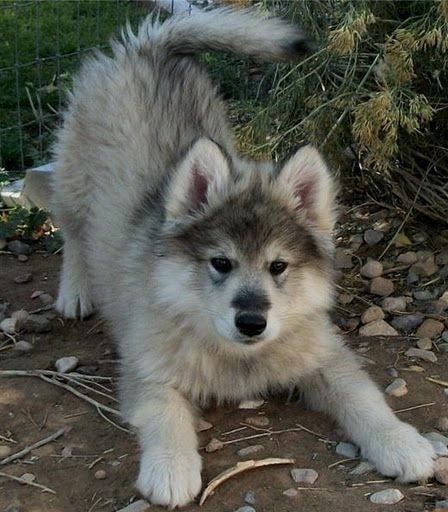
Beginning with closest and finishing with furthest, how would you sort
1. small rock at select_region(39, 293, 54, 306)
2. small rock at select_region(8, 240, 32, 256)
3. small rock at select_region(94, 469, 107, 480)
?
small rock at select_region(94, 469, 107, 480), small rock at select_region(39, 293, 54, 306), small rock at select_region(8, 240, 32, 256)

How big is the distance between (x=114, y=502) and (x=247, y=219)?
100 cm

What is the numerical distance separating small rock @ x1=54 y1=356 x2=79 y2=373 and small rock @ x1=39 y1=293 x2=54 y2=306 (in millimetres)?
684

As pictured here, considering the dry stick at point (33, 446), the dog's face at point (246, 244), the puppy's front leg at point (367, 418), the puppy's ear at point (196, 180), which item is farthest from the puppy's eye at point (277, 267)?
the dry stick at point (33, 446)

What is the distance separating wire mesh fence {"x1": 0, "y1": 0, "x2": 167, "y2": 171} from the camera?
6.01m

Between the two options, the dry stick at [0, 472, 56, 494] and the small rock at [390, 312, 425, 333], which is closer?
the dry stick at [0, 472, 56, 494]

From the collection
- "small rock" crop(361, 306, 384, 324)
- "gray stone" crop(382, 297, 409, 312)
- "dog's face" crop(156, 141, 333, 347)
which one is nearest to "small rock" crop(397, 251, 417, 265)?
"gray stone" crop(382, 297, 409, 312)

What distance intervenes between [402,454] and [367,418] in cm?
22

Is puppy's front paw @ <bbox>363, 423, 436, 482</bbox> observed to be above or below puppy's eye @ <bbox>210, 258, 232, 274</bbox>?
below

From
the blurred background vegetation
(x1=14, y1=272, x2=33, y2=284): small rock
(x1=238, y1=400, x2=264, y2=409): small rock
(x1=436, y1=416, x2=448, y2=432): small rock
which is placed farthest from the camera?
Answer: (x1=14, y1=272, x2=33, y2=284): small rock

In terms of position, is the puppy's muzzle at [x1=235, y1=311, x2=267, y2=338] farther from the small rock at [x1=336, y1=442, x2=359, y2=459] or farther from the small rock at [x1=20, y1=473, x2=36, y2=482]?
the small rock at [x1=20, y1=473, x2=36, y2=482]

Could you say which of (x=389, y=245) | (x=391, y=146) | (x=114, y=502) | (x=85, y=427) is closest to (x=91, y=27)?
(x=389, y=245)

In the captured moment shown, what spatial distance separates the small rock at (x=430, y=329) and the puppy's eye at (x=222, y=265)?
110 cm

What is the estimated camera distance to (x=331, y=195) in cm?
336

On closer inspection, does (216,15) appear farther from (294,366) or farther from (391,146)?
(294,366)
